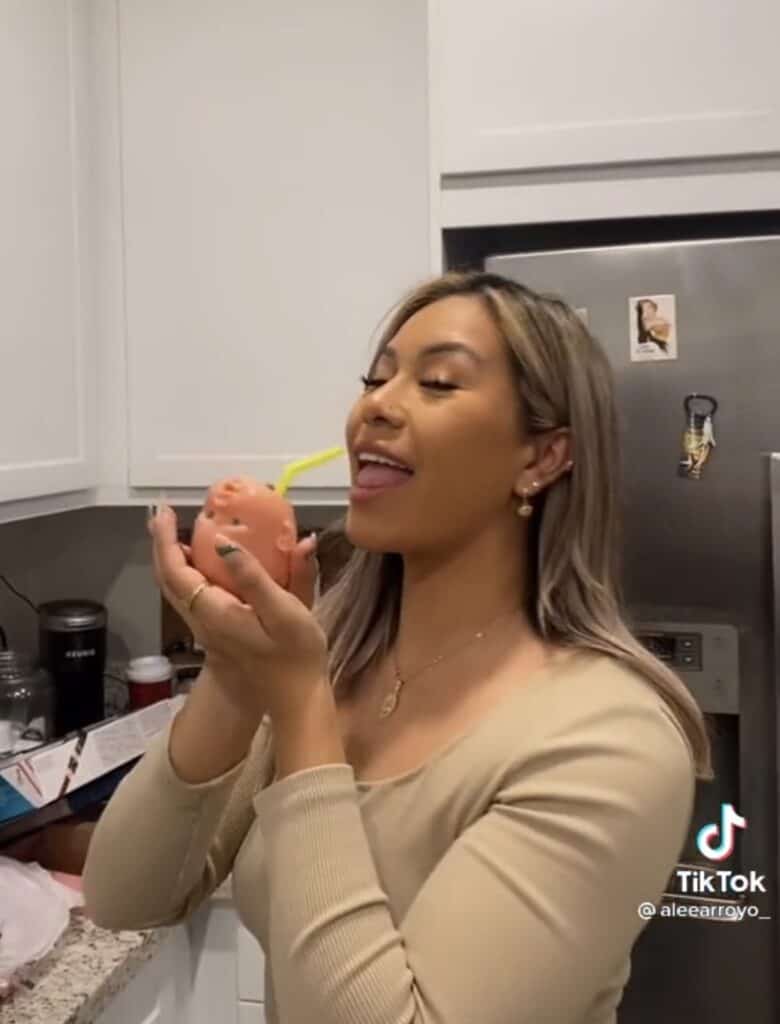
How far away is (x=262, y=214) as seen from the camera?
174cm

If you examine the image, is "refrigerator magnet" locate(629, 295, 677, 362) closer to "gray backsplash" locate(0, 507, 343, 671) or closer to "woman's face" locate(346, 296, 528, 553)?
"woman's face" locate(346, 296, 528, 553)

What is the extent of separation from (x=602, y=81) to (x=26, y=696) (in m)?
1.37

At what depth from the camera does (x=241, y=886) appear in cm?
93

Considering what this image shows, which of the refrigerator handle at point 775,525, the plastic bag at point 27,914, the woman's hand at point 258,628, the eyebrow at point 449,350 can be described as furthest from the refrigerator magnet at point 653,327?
the plastic bag at point 27,914

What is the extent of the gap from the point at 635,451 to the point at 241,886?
67 cm

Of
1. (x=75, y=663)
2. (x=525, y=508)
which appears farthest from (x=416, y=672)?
(x=75, y=663)

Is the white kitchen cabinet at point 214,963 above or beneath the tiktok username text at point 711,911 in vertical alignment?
beneath

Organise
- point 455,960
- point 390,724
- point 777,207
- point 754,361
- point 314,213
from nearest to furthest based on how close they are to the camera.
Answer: point 455,960
point 390,724
point 754,361
point 777,207
point 314,213

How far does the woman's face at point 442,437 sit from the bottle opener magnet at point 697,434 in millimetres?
399

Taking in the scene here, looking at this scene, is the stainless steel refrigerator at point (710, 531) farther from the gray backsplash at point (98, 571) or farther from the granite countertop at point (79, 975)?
the gray backsplash at point (98, 571)

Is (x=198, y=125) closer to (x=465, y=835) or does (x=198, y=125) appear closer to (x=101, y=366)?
(x=101, y=366)

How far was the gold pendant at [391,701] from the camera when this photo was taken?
0.94 metres

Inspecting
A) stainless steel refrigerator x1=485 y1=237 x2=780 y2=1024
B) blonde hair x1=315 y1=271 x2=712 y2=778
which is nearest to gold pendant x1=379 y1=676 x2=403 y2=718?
blonde hair x1=315 y1=271 x2=712 y2=778

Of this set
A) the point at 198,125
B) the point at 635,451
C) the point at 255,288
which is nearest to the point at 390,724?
the point at 635,451
